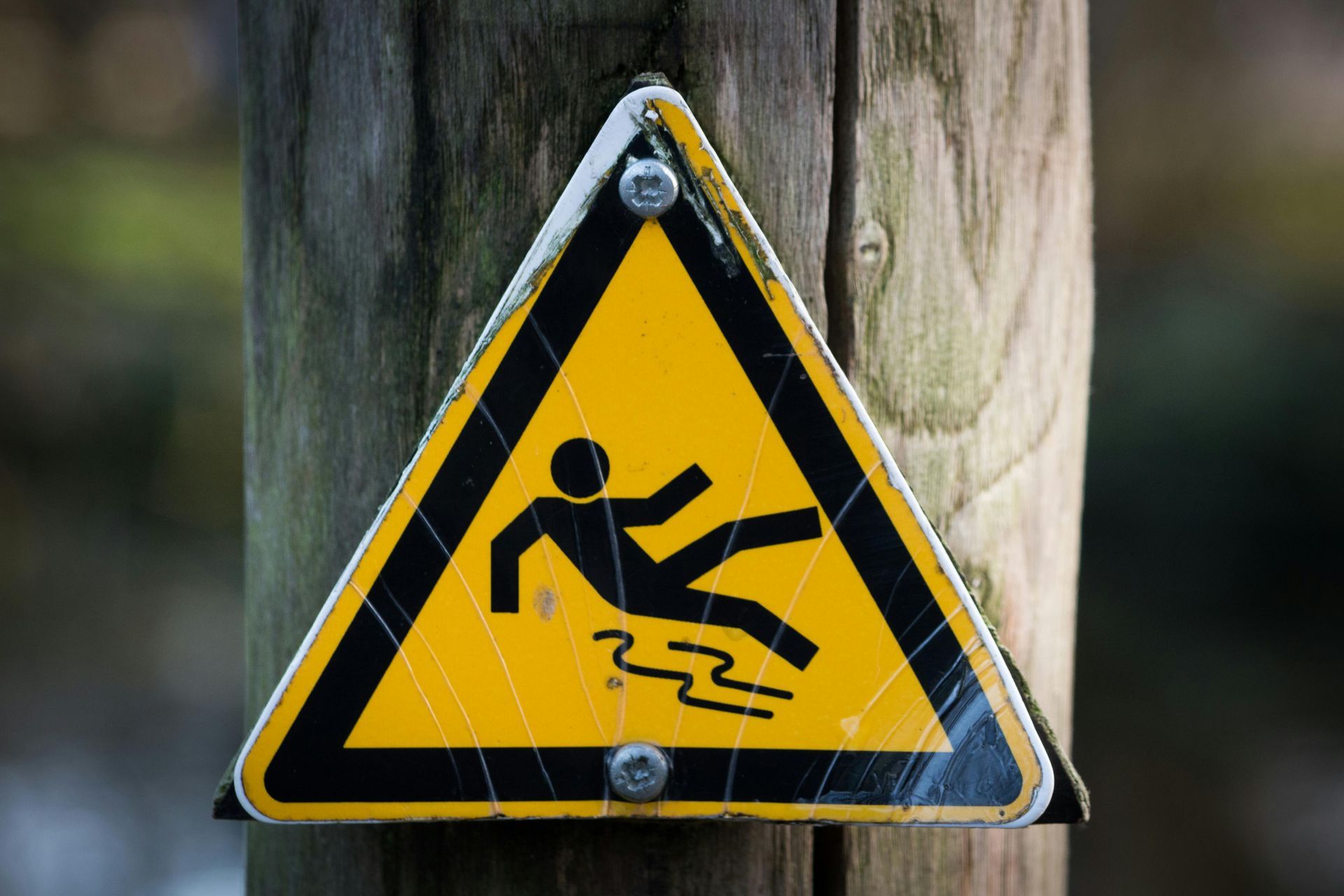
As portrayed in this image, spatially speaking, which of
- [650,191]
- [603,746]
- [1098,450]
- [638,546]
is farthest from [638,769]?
[1098,450]

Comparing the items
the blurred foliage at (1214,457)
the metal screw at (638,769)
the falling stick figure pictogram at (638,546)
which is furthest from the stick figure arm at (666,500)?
the blurred foliage at (1214,457)

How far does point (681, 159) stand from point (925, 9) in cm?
24

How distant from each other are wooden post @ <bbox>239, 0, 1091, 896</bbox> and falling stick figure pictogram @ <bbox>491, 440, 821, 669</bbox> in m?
0.14

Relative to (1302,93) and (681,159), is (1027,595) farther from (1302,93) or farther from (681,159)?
(1302,93)

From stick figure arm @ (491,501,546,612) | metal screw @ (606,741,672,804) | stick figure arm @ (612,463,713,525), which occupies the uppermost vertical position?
stick figure arm @ (612,463,713,525)

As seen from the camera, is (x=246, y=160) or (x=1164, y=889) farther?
(x=1164, y=889)

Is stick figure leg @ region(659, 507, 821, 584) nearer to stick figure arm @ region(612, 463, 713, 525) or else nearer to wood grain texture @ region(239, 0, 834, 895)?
stick figure arm @ region(612, 463, 713, 525)

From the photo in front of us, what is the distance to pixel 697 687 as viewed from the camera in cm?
68

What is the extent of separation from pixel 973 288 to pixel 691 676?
366 millimetres

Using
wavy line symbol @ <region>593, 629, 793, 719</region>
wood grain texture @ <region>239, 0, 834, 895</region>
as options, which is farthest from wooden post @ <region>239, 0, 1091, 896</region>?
wavy line symbol @ <region>593, 629, 793, 719</region>

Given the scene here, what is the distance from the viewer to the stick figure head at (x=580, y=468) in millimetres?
669

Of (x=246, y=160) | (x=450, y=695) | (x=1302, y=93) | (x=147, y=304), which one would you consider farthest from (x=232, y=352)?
(x=1302, y=93)

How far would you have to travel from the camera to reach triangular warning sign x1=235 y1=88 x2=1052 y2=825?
0.67 m

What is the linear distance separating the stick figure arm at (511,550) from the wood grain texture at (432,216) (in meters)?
0.14
